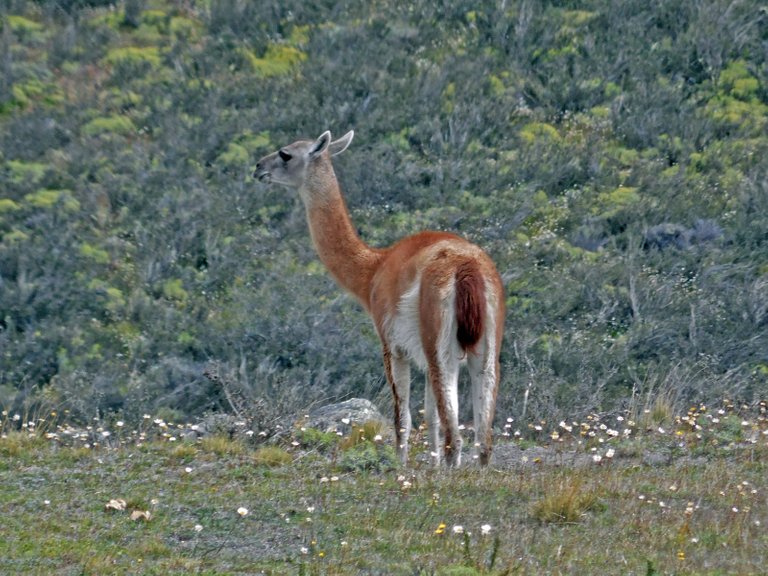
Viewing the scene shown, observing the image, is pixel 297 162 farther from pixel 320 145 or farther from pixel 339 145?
pixel 339 145

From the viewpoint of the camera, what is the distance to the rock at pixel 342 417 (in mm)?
10000

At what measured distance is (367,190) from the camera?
1778 centimetres

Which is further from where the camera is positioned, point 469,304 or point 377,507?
point 469,304

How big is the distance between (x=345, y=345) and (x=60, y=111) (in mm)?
9138

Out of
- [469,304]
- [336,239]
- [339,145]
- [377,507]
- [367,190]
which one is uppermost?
[367,190]

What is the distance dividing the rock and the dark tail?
2060mm

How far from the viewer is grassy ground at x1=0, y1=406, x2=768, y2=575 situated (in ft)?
19.1

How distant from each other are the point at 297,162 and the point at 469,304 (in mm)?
3095

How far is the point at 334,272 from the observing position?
383 inches

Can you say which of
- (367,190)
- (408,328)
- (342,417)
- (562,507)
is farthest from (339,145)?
(367,190)

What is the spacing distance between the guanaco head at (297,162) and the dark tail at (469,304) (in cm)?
268

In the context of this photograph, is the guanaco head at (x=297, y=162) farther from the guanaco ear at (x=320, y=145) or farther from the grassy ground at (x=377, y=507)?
the grassy ground at (x=377, y=507)

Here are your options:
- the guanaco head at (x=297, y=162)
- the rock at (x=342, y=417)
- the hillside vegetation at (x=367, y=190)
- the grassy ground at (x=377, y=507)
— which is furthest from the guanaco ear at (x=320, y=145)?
the grassy ground at (x=377, y=507)

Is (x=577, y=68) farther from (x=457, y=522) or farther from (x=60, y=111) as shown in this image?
(x=457, y=522)
